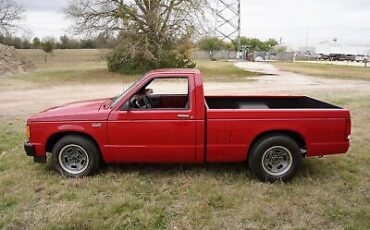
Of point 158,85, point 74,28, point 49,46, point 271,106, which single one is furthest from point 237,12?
point 271,106

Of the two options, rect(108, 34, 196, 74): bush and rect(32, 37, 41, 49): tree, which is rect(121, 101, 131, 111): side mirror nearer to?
rect(108, 34, 196, 74): bush

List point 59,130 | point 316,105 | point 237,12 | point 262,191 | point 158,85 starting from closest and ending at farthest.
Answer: point 262,191, point 59,130, point 316,105, point 158,85, point 237,12

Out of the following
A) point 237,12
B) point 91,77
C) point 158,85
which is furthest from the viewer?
point 237,12

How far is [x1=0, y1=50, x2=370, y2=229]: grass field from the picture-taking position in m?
4.50

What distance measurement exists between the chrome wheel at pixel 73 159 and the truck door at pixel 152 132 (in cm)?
46

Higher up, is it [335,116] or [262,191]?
[335,116]

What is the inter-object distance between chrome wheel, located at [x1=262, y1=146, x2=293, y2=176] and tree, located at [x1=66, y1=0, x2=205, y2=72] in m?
21.6

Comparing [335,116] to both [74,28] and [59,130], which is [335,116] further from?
[74,28]

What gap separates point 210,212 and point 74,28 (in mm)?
24926

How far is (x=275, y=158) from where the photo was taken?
5777mm

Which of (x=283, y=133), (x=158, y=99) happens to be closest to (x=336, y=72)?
(x=158, y=99)

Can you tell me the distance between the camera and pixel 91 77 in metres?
27.1

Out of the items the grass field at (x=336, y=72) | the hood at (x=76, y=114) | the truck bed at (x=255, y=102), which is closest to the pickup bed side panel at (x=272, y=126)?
the truck bed at (x=255, y=102)

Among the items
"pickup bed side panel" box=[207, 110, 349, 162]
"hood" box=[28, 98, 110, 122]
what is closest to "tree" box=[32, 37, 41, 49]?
"hood" box=[28, 98, 110, 122]
